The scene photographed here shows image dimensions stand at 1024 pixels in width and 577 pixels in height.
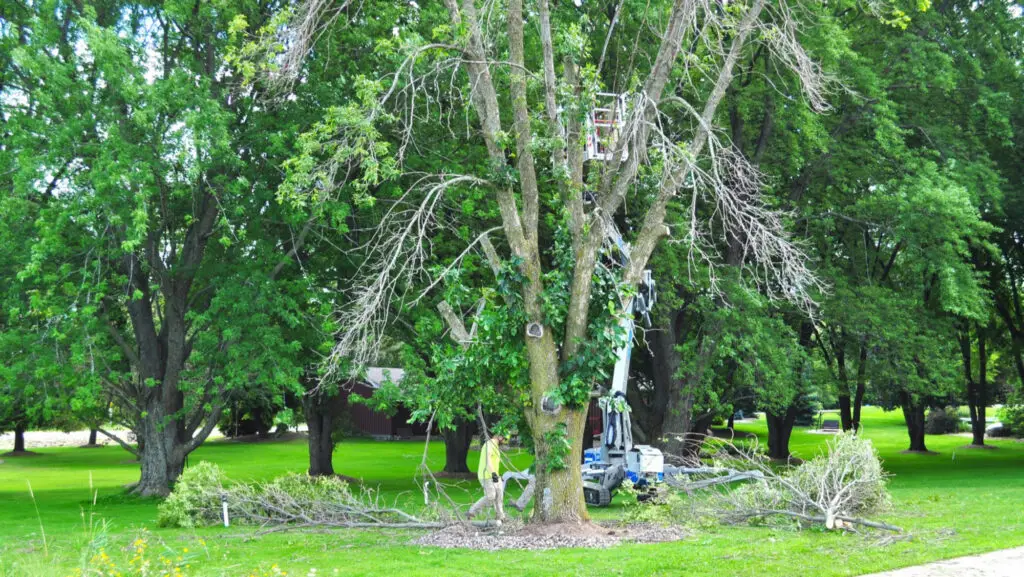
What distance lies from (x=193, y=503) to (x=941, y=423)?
50.4 meters

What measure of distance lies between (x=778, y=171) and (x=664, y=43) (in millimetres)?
11412

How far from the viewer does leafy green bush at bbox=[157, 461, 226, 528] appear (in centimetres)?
1593

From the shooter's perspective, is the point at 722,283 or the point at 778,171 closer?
the point at 722,283

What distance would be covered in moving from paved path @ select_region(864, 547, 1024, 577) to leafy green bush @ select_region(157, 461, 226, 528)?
1113cm

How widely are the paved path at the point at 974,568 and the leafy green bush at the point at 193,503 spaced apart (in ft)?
36.5

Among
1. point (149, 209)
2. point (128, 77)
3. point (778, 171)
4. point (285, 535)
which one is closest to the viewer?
point (285, 535)

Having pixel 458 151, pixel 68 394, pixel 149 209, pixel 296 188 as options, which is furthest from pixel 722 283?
pixel 68 394

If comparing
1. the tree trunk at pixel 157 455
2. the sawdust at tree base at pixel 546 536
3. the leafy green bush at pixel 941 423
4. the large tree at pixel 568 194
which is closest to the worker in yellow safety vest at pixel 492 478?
the sawdust at tree base at pixel 546 536

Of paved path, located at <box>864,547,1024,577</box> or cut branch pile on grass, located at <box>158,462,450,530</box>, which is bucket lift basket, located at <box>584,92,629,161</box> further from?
paved path, located at <box>864,547,1024,577</box>

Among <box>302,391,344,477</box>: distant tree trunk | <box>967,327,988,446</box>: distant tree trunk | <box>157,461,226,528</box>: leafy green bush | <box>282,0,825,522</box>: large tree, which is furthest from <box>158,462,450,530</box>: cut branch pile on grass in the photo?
<box>967,327,988,446</box>: distant tree trunk

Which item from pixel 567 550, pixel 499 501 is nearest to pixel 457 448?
pixel 499 501

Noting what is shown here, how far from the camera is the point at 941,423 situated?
182ft

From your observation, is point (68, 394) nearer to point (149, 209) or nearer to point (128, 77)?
point (149, 209)

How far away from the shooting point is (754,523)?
1375cm
